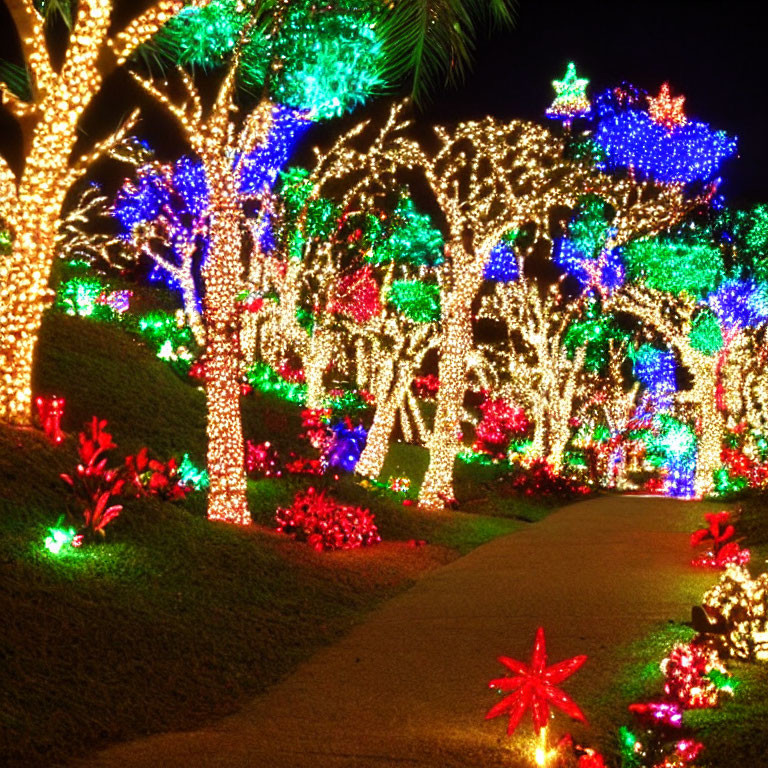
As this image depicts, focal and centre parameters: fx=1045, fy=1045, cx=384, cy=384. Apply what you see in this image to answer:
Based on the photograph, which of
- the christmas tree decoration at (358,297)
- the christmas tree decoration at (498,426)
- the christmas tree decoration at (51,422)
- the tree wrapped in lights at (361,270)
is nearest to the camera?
the christmas tree decoration at (51,422)

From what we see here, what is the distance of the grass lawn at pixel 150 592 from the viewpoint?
6281mm

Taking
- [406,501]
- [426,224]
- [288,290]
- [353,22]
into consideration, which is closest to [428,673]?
[353,22]

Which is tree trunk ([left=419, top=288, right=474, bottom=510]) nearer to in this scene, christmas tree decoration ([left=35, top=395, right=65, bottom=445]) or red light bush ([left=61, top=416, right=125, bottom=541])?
christmas tree decoration ([left=35, top=395, right=65, bottom=445])

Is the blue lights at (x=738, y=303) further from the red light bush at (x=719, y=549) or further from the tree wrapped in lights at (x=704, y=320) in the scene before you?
the red light bush at (x=719, y=549)

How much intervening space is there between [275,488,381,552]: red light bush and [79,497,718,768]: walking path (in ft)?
3.97

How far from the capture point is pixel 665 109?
23.2m

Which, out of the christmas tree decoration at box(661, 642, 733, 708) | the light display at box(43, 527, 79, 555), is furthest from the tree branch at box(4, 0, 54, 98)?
the christmas tree decoration at box(661, 642, 733, 708)

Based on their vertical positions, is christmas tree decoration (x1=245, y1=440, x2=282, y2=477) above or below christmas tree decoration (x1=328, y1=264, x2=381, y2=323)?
below

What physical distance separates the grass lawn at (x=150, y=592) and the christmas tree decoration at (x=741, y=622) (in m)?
3.14

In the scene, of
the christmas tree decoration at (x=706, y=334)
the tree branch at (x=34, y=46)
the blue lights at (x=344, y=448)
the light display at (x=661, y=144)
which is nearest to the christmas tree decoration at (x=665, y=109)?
the light display at (x=661, y=144)

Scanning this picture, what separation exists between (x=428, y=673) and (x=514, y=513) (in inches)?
491

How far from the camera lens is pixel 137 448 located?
547 inches

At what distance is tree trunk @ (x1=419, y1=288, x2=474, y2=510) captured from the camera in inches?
723

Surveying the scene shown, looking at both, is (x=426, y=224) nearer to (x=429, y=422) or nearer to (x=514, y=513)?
(x=514, y=513)
